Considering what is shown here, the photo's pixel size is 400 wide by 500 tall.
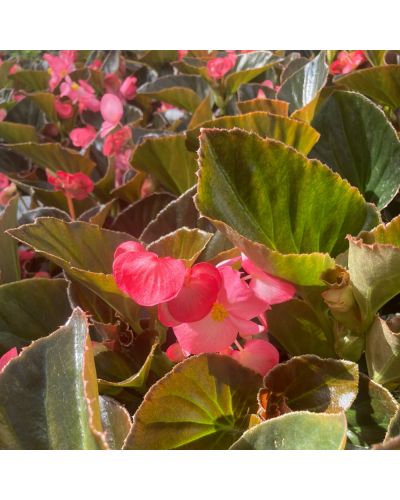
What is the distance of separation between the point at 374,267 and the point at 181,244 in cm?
17

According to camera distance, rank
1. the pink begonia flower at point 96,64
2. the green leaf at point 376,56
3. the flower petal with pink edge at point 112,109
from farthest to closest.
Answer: the pink begonia flower at point 96,64 → the green leaf at point 376,56 → the flower petal with pink edge at point 112,109

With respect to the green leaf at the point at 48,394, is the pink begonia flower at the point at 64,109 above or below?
below

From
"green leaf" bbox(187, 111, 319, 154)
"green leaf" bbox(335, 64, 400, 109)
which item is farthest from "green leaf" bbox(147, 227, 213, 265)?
"green leaf" bbox(335, 64, 400, 109)

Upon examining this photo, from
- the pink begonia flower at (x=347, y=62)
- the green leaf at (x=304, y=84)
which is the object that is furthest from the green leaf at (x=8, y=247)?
the pink begonia flower at (x=347, y=62)

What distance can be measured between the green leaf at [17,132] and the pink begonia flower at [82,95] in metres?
0.14

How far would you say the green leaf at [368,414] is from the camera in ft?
1.43

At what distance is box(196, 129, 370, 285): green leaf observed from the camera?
17.3 inches

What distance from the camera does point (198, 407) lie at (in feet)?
1.46

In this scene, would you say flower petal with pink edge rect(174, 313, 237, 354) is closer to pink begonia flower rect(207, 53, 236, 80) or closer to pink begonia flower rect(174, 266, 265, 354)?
pink begonia flower rect(174, 266, 265, 354)

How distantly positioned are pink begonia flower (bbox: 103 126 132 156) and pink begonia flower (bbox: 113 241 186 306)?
0.48m

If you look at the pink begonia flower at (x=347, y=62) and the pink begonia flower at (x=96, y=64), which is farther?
the pink begonia flower at (x=96, y=64)

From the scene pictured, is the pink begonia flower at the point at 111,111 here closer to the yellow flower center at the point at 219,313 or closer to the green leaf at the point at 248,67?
the green leaf at the point at 248,67

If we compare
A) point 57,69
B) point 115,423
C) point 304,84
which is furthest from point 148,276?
point 57,69
